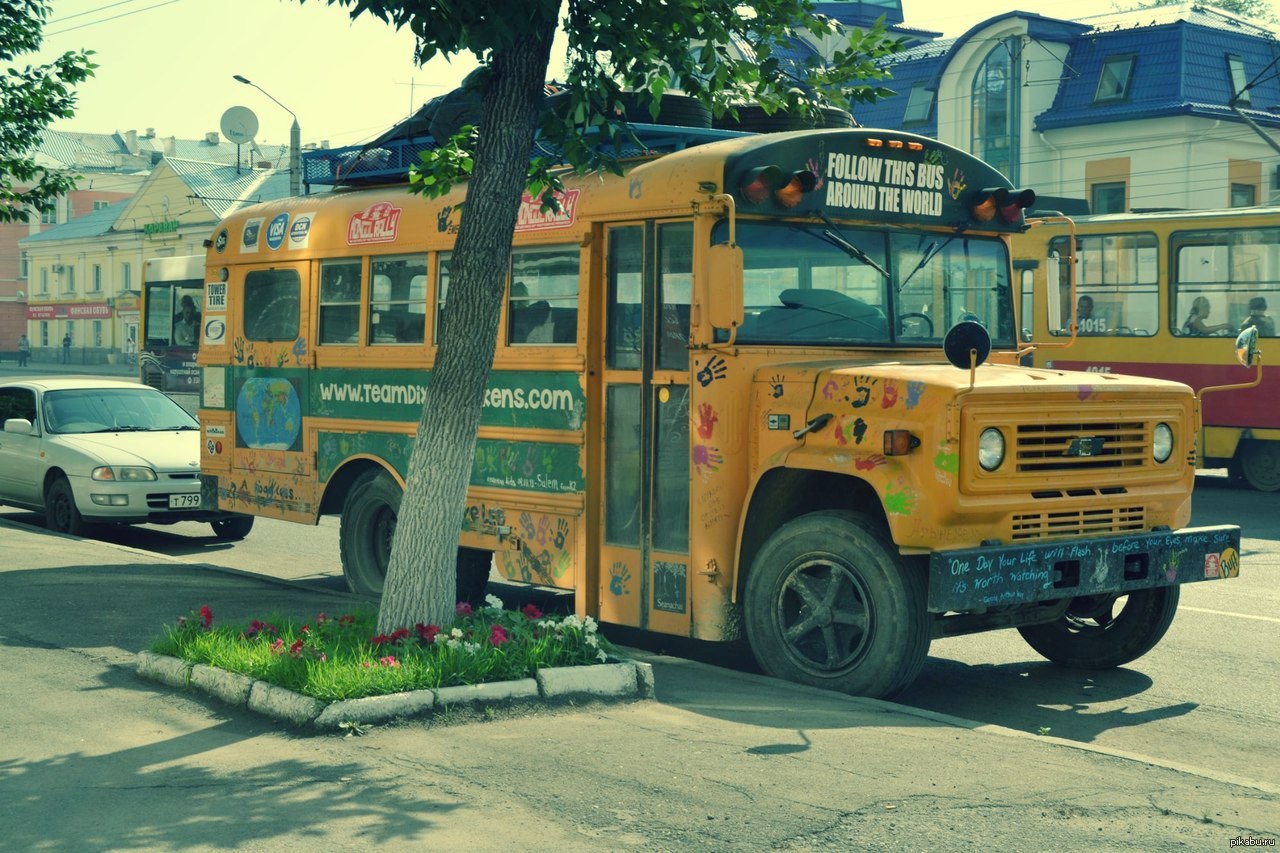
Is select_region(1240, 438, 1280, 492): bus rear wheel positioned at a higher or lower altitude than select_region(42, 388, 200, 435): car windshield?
lower

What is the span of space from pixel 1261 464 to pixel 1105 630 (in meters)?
11.6

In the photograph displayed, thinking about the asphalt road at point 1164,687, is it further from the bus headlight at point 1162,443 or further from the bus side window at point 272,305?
the bus side window at point 272,305

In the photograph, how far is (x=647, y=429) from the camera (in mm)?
8359

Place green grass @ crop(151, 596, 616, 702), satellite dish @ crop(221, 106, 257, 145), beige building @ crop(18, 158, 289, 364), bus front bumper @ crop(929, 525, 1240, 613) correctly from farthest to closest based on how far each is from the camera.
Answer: beige building @ crop(18, 158, 289, 364), satellite dish @ crop(221, 106, 257, 145), bus front bumper @ crop(929, 525, 1240, 613), green grass @ crop(151, 596, 616, 702)

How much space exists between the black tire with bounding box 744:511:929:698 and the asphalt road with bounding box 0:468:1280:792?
0.53 m

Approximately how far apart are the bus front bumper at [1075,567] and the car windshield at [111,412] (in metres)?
10.3

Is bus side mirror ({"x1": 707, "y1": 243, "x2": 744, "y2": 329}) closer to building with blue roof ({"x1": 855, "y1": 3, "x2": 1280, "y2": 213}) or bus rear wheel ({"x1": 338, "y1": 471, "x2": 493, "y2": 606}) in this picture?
bus rear wheel ({"x1": 338, "y1": 471, "x2": 493, "y2": 606})

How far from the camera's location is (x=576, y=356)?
8758 mm

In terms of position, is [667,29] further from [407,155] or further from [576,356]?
[407,155]

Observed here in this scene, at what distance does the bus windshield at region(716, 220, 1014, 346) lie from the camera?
7973 mm

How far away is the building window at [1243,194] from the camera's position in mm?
40438

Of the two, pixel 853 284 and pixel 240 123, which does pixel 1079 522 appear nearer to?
pixel 853 284

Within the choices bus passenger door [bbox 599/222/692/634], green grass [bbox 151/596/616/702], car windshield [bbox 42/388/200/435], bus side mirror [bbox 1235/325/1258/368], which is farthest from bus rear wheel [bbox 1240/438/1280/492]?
green grass [bbox 151/596/616/702]

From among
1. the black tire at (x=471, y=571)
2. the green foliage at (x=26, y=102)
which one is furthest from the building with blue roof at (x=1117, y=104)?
the black tire at (x=471, y=571)
